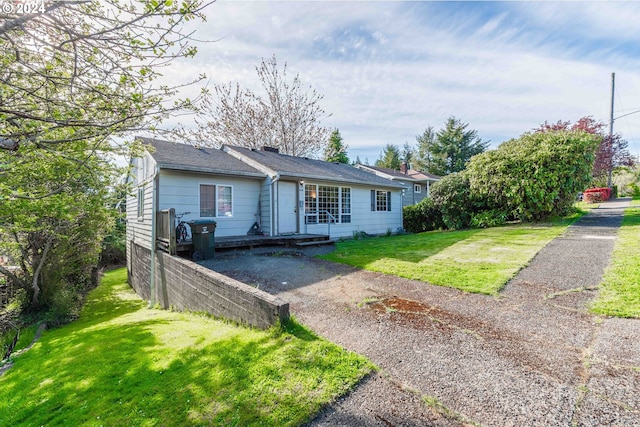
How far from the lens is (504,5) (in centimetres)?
710

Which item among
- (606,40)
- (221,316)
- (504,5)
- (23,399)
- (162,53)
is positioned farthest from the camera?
(606,40)

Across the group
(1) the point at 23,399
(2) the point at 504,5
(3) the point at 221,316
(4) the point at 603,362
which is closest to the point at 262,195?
(3) the point at 221,316

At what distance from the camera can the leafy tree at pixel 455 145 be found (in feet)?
108

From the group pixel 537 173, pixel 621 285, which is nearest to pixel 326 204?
pixel 537 173

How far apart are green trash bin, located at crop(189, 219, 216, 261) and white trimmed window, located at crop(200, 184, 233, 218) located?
1.72 metres

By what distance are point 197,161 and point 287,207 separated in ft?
11.5

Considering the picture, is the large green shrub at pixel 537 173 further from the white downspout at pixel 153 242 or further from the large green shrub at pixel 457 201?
the white downspout at pixel 153 242

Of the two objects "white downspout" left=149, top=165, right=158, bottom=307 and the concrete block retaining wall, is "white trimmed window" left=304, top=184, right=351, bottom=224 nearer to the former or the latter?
"white downspout" left=149, top=165, right=158, bottom=307

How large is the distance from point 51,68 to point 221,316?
380 cm

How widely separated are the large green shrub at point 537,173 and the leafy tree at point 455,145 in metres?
22.1

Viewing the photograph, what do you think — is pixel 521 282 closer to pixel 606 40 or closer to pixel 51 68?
pixel 51 68

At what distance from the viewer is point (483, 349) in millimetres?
2904

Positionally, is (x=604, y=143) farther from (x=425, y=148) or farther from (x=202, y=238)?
(x=202, y=238)

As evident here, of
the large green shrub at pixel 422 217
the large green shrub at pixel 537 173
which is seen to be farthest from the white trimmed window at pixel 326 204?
the large green shrub at pixel 537 173
